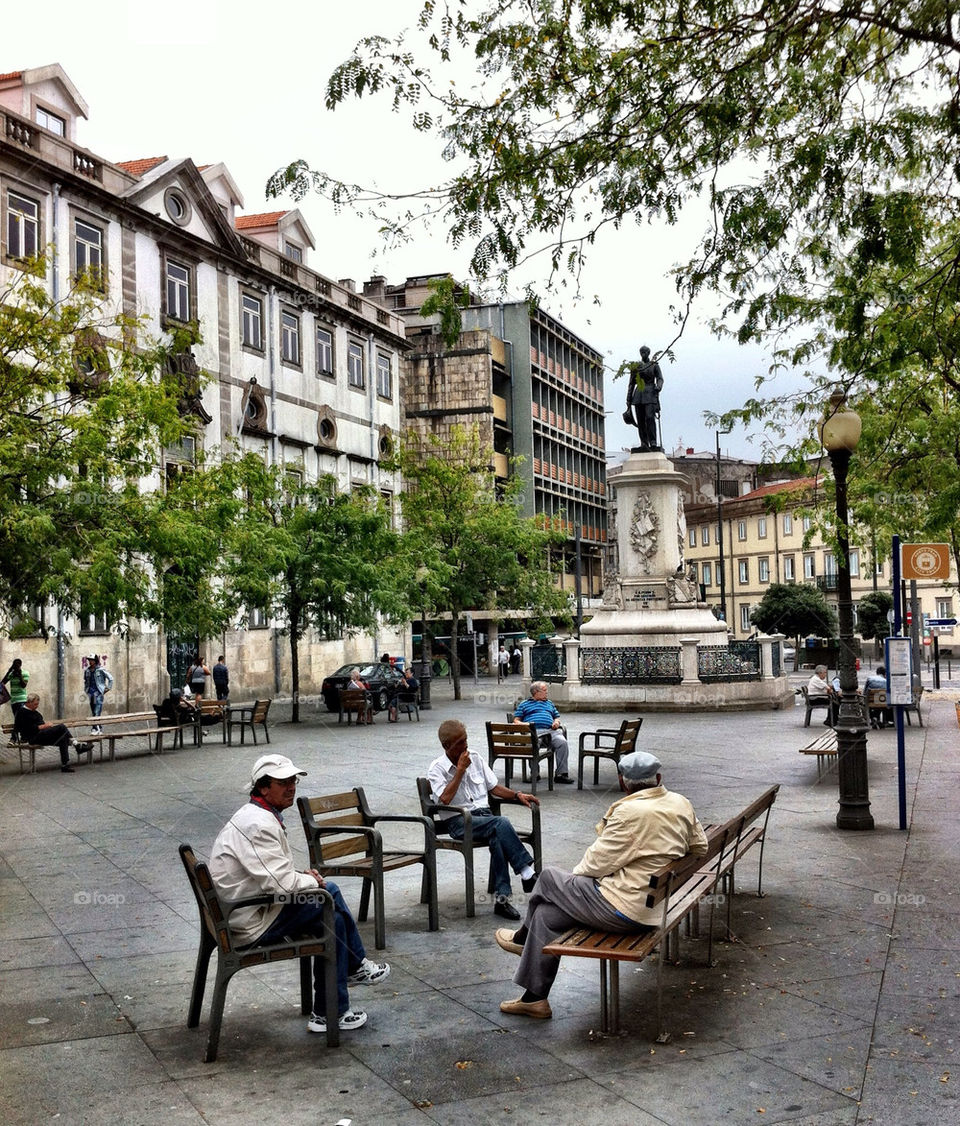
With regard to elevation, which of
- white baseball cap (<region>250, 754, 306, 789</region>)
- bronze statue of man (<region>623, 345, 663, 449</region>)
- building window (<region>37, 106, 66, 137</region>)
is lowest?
white baseball cap (<region>250, 754, 306, 789</region>)

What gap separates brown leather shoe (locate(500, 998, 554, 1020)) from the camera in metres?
5.95

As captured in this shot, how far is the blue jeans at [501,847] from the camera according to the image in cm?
817

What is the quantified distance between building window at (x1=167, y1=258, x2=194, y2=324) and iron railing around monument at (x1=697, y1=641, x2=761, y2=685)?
17754mm

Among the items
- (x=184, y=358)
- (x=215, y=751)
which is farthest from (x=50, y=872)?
(x=184, y=358)

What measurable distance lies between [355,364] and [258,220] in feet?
20.2

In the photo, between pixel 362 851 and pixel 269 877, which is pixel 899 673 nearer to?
pixel 362 851

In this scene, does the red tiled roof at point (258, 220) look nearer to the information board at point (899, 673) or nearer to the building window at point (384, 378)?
the building window at point (384, 378)

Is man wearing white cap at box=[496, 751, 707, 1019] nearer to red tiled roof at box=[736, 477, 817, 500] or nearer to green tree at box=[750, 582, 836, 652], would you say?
red tiled roof at box=[736, 477, 817, 500]

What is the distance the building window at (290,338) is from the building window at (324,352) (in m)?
1.36

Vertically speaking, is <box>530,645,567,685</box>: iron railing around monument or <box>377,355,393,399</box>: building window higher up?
<box>377,355,393,399</box>: building window

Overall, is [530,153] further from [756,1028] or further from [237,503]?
[237,503]

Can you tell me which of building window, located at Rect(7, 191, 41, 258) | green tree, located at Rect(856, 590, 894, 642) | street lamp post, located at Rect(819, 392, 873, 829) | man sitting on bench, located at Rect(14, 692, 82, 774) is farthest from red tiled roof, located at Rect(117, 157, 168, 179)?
green tree, located at Rect(856, 590, 894, 642)

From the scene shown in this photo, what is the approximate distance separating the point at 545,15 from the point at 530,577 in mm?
34696

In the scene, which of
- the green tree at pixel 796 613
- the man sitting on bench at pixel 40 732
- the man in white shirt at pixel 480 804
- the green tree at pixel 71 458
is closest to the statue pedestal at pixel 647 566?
the green tree at pixel 71 458
